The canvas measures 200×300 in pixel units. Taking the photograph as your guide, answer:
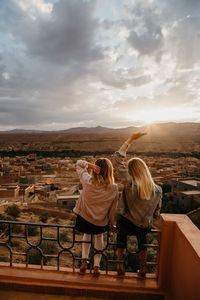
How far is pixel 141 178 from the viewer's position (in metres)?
2.08

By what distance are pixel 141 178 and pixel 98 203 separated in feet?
1.80

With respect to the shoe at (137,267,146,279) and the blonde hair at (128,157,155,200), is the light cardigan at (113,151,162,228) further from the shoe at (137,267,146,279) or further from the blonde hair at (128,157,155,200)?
the shoe at (137,267,146,279)

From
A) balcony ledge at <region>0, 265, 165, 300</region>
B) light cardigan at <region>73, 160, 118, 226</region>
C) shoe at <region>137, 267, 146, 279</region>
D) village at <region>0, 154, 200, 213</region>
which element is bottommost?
village at <region>0, 154, 200, 213</region>

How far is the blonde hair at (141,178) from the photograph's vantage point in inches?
80.2

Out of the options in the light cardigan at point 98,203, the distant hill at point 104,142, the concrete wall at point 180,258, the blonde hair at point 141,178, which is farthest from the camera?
the distant hill at point 104,142

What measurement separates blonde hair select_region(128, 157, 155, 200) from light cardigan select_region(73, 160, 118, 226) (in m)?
0.26

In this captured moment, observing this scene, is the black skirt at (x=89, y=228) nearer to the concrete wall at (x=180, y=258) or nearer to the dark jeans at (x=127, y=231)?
the dark jeans at (x=127, y=231)

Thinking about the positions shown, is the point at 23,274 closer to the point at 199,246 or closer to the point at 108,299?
the point at 108,299

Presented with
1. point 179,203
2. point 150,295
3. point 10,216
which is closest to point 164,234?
point 150,295

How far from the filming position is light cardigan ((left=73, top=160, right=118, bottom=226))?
2152 millimetres

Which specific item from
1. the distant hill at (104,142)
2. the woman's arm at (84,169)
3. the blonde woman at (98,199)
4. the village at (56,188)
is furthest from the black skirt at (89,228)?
the distant hill at (104,142)

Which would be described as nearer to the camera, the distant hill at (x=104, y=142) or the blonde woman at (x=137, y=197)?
the blonde woman at (x=137, y=197)

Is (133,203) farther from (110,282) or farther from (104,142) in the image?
(104,142)

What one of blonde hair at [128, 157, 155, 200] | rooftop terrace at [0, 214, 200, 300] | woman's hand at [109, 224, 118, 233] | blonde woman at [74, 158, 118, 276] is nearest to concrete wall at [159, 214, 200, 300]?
rooftop terrace at [0, 214, 200, 300]
